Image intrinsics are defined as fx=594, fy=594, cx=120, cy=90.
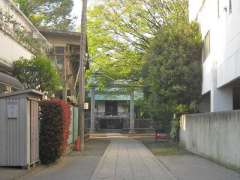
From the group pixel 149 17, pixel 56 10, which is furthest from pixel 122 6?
pixel 56 10

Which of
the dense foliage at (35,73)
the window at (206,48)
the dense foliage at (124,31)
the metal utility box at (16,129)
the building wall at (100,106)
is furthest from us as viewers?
the building wall at (100,106)

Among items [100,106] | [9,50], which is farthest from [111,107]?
[9,50]

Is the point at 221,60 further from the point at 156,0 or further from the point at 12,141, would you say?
the point at 156,0

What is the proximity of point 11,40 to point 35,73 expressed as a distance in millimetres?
1551

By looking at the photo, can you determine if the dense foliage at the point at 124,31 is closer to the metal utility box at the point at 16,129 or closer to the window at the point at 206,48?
the window at the point at 206,48

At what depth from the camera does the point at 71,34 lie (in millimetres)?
38219

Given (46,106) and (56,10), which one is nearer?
(46,106)

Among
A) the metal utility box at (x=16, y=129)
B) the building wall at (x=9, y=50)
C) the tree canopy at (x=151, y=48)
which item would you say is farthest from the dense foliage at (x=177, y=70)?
the metal utility box at (x=16, y=129)

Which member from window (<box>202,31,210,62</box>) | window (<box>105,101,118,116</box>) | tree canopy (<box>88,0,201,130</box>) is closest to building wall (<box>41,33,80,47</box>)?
tree canopy (<box>88,0,201,130</box>)

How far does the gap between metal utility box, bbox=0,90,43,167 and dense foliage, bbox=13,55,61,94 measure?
4197mm

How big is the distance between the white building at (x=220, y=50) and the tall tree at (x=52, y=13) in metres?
18.7

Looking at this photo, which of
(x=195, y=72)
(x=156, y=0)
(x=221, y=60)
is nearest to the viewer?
(x=221, y=60)

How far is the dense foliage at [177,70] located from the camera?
37.2m

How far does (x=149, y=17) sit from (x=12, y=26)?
27713 millimetres
